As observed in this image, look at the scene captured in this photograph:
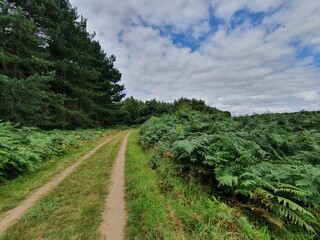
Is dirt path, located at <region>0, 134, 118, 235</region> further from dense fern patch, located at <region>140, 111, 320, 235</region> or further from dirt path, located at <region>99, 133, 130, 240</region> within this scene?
dense fern patch, located at <region>140, 111, 320, 235</region>

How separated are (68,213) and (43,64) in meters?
15.5

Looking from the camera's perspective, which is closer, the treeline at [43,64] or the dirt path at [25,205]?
the dirt path at [25,205]

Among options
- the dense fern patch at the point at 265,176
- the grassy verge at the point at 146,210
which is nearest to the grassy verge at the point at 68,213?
the grassy verge at the point at 146,210

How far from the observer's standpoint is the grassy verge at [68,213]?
3.30m

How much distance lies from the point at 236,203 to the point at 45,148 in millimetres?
7719

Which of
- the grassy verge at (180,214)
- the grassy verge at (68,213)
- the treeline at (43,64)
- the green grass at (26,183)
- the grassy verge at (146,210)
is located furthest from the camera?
the treeline at (43,64)

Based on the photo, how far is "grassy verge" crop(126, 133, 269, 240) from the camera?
3.04m

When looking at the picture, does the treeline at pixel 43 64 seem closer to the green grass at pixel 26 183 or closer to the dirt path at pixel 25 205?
the green grass at pixel 26 183

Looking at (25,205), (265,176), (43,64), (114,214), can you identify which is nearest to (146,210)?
(114,214)

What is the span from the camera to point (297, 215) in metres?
3.35

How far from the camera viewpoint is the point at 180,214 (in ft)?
11.8

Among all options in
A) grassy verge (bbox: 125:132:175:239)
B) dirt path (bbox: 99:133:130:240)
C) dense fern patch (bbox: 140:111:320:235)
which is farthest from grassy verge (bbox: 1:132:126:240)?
dense fern patch (bbox: 140:111:320:235)

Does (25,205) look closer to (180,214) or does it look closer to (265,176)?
(180,214)

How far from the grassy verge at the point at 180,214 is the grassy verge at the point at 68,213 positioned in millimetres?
650
